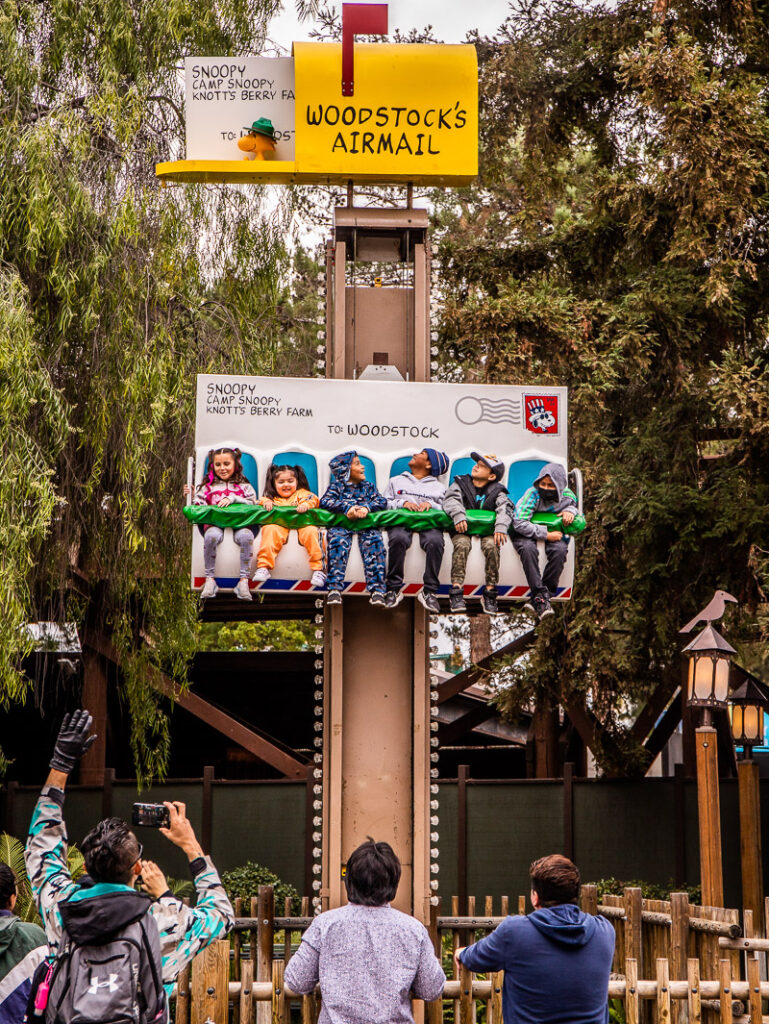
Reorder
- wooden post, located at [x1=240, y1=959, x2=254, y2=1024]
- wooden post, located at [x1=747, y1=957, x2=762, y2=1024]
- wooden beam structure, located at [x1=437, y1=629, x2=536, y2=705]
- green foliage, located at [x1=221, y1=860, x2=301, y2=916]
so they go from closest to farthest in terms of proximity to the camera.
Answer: wooden post, located at [x1=240, y1=959, x2=254, y2=1024] → wooden post, located at [x1=747, y1=957, x2=762, y2=1024] → green foliage, located at [x1=221, y1=860, x2=301, y2=916] → wooden beam structure, located at [x1=437, y1=629, x2=536, y2=705]

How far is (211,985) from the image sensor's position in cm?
560

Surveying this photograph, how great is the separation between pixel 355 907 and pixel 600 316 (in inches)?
397

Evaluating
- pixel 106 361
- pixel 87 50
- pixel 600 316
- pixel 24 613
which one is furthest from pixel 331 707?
pixel 600 316

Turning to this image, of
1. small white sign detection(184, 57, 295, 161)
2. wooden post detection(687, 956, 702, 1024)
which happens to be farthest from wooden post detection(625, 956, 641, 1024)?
small white sign detection(184, 57, 295, 161)

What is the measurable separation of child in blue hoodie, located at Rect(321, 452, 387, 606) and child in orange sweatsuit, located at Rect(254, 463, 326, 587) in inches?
2.6

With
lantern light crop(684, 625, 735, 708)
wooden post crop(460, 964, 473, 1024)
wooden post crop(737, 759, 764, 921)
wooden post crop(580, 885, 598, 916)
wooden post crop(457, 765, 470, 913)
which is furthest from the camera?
wooden post crop(457, 765, 470, 913)

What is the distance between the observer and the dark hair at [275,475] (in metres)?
6.23

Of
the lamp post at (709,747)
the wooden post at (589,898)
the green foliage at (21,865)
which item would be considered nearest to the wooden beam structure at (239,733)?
the green foliage at (21,865)

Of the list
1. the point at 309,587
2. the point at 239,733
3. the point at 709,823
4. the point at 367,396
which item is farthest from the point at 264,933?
the point at 239,733

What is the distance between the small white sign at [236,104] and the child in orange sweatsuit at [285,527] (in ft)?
6.14

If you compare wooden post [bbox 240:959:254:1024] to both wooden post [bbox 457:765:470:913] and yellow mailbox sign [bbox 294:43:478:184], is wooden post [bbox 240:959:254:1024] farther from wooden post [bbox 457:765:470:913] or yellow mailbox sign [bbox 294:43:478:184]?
wooden post [bbox 457:765:470:913]

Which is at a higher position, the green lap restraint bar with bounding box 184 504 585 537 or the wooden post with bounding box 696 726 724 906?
the green lap restraint bar with bounding box 184 504 585 537

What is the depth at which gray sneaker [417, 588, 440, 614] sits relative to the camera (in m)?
6.25

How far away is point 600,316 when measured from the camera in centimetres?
1322
